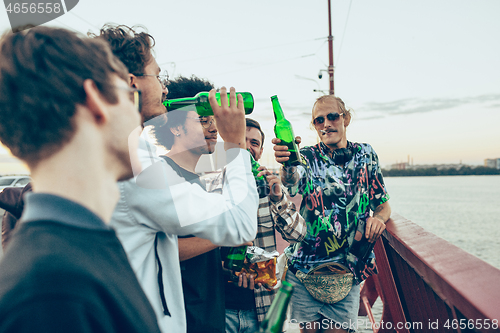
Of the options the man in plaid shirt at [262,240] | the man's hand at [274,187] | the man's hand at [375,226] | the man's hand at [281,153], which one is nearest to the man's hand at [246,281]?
the man in plaid shirt at [262,240]

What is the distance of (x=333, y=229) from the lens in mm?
2033

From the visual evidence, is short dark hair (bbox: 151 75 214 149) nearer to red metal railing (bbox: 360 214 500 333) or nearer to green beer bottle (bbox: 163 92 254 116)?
green beer bottle (bbox: 163 92 254 116)

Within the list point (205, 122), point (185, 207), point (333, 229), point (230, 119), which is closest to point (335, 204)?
point (333, 229)

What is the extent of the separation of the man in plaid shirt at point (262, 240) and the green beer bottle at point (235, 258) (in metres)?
0.04

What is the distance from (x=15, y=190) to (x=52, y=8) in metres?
1.78

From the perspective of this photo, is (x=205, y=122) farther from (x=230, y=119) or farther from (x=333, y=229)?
A: (x=333, y=229)

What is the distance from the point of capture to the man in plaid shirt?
1.68 meters

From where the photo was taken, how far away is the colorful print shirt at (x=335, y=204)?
2.04 m

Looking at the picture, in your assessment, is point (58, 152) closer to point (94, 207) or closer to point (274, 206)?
point (94, 207)

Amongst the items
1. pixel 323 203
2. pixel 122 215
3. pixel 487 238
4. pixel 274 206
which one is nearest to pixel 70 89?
pixel 122 215

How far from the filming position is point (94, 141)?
608 millimetres

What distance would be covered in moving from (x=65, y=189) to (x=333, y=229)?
176 centimetres

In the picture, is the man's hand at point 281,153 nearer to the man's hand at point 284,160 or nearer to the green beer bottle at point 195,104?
the man's hand at point 284,160

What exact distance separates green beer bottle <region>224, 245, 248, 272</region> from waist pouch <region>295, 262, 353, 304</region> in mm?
704
